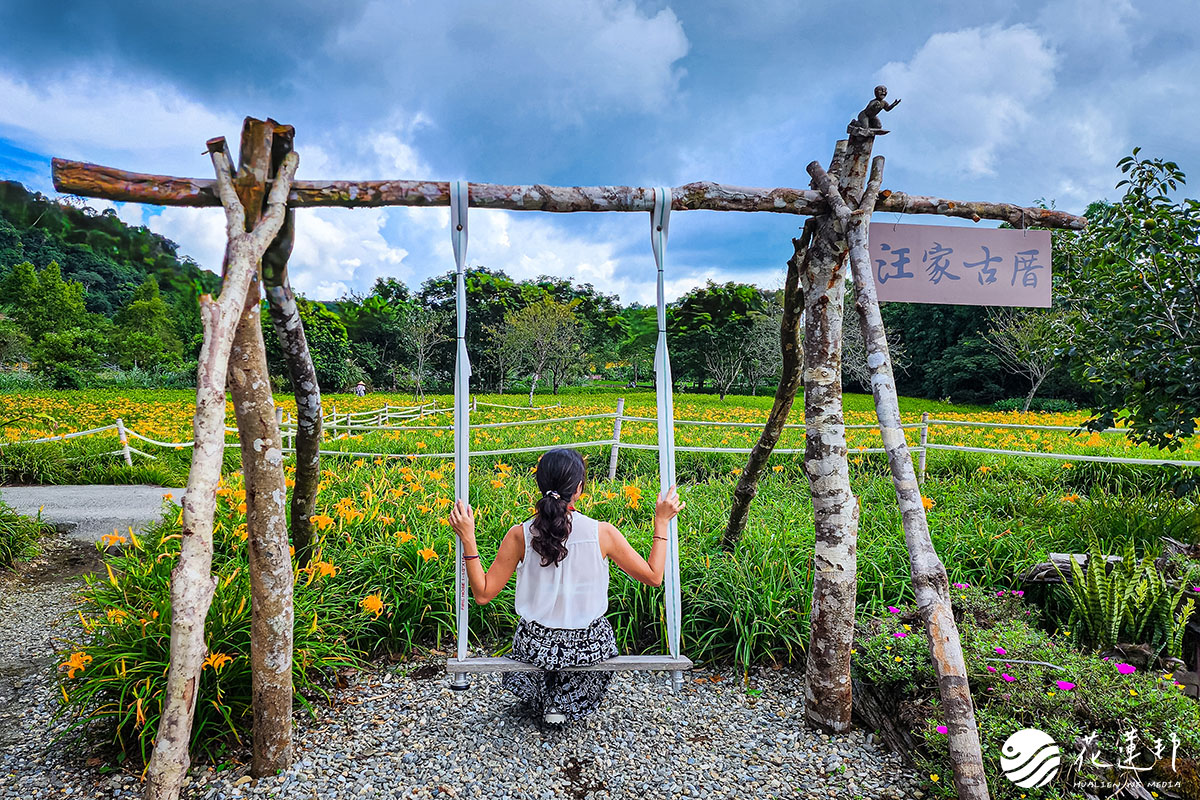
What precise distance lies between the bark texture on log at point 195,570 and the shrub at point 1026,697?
7.67 ft

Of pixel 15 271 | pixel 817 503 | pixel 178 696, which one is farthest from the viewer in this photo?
pixel 15 271

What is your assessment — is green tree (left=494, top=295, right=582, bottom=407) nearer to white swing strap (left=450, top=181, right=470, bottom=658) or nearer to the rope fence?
the rope fence

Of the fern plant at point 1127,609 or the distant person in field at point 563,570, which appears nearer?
the distant person in field at point 563,570

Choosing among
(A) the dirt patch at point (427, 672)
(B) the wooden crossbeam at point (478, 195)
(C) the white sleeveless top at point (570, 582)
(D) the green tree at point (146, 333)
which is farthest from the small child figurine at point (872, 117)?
(D) the green tree at point (146, 333)

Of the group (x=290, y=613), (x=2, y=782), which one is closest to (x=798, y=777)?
(x=290, y=613)

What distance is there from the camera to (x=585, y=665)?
2.23m

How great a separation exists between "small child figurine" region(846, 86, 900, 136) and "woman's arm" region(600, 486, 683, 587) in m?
1.64

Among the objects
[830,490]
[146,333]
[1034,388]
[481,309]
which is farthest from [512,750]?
[481,309]

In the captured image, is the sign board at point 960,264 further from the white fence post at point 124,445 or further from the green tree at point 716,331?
the green tree at point 716,331

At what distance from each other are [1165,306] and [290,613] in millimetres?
4820

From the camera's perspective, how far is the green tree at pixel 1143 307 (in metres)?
3.47

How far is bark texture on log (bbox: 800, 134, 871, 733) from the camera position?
8.05 feet

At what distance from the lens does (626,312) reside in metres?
28.2

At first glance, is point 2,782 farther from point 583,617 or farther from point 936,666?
point 936,666
